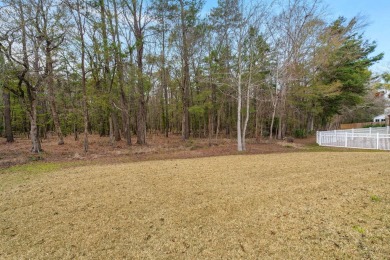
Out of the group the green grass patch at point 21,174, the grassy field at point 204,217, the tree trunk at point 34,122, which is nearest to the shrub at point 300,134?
the grassy field at point 204,217

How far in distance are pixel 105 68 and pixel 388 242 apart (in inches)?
495

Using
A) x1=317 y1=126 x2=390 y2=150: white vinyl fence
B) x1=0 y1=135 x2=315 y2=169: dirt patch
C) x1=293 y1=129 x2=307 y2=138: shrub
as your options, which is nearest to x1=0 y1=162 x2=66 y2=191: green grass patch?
x1=0 y1=135 x2=315 y2=169: dirt patch

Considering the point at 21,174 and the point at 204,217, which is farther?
the point at 21,174

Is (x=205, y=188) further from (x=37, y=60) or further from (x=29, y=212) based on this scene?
(x=37, y=60)

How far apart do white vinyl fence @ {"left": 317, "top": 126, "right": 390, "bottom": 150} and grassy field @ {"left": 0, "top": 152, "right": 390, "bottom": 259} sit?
20.5 ft

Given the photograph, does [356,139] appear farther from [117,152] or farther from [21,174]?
[21,174]

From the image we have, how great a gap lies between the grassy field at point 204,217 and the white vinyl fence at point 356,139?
626 centimetres

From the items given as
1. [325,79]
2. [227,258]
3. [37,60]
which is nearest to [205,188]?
[227,258]

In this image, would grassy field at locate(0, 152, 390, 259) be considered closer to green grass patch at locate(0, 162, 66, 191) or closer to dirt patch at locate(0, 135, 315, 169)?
green grass patch at locate(0, 162, 66, 191)

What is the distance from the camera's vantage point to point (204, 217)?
264 centimetres

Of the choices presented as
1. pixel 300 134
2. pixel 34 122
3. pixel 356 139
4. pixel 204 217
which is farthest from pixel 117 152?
pixel 300 134

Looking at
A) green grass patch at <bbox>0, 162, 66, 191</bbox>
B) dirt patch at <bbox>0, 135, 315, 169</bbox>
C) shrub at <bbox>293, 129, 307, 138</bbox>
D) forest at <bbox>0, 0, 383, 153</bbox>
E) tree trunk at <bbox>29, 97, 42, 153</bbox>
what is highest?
forest at <bbox>0, 0, 383, 153</bbox>

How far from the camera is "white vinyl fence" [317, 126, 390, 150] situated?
8.84m

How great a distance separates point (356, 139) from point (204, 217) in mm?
11160
